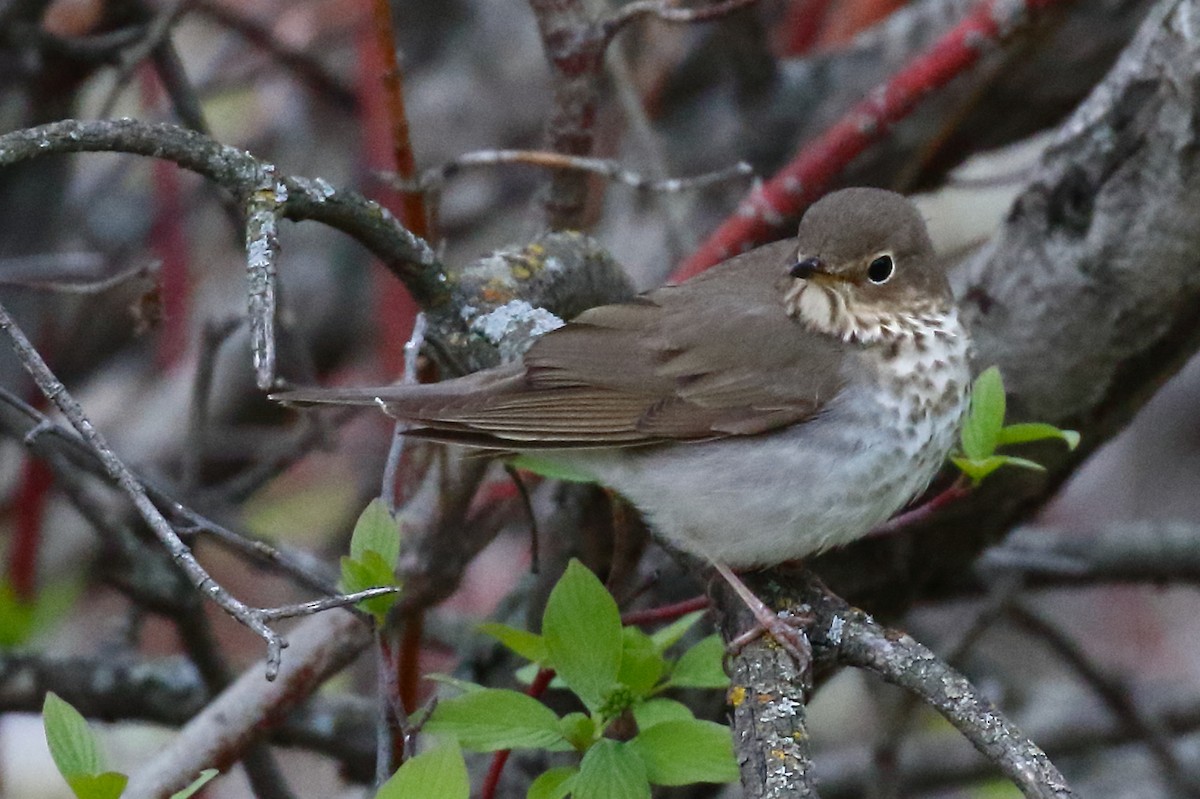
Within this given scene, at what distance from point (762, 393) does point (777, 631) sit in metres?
0.64

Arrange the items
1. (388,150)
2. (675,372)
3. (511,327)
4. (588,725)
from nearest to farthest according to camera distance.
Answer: (588,725), (511,327), (675,372), (388,150)

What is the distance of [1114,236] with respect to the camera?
3289 millimetres

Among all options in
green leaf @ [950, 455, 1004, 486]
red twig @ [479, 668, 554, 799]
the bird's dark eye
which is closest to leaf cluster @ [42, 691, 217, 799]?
red twig @ [479, 668, 554, 799]

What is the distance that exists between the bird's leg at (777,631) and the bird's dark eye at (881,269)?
2.51ft

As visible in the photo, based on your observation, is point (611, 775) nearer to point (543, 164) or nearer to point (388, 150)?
point (543, 164)

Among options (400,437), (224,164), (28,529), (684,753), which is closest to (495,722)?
(684,753)

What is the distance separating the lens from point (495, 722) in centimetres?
217

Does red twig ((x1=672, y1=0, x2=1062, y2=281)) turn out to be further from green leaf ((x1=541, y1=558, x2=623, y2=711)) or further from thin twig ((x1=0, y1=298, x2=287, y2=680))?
thin twig ((x1=0, y1=298, x2=287, y2=680))

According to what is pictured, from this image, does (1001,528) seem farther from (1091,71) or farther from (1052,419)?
(1091,71)

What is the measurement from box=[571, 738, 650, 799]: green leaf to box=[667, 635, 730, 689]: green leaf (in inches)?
10.4

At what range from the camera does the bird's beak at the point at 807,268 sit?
3.08 metres

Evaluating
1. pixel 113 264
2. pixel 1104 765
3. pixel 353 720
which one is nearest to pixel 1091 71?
pixel 1104 765

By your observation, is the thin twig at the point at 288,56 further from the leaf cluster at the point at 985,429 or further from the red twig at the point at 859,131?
the leaf cluster at the point at 985,429

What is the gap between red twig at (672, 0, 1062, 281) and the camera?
366 cm
